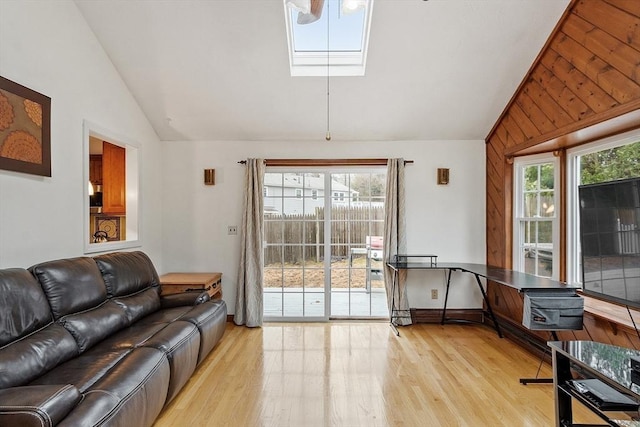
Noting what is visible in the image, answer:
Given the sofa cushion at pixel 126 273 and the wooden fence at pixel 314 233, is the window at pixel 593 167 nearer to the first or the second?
the wooden fence at pixel 314 233

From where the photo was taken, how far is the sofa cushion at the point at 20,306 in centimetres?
187

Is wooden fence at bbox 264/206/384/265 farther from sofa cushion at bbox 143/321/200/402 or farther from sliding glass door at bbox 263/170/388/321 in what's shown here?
sofa cushion at bbox 143/321/200/402

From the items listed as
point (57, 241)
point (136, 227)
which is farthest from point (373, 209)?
point (57, 241)

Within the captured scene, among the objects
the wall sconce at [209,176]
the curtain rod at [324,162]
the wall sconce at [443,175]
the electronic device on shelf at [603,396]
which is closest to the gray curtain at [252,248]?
the curtain rod at [324,162]

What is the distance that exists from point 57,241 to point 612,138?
4.69 metres

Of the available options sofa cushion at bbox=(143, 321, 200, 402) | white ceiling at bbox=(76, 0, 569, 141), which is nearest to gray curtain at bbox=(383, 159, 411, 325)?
white ceiling at bbox=(76, 0, 569, 141)

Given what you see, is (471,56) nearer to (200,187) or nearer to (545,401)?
(545,401)

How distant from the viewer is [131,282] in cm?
305

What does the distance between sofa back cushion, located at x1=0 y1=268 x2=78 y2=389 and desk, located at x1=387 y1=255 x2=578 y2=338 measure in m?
3.11

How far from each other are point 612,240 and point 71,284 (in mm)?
3566

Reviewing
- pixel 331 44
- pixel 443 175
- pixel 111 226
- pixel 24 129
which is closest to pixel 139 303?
pixel 24 129

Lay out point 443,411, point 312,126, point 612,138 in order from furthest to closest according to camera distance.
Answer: point 312,126
point 612,138
point 443,411

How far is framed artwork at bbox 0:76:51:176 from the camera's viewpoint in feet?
7.18

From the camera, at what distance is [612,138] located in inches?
113
